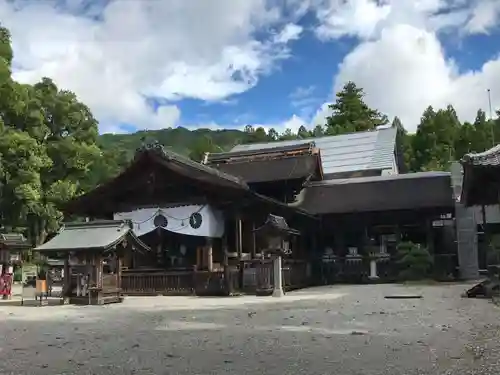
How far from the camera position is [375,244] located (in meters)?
24.7

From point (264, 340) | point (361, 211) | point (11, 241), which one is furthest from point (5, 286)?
point (264, 340)

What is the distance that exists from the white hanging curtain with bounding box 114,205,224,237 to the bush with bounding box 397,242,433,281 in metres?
7.45

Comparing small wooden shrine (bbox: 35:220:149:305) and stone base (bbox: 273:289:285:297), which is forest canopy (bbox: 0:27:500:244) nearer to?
small wooden shrine (bbox: 35:220:149:305)

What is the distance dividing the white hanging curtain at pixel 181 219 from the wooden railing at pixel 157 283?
151 centimetres

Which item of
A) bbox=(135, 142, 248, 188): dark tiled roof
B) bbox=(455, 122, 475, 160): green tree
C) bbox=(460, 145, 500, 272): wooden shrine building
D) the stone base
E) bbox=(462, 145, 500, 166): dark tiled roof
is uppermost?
bbox=(455, 122, 475, 160): green tree

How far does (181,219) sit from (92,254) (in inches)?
180

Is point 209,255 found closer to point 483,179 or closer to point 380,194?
point 380,194

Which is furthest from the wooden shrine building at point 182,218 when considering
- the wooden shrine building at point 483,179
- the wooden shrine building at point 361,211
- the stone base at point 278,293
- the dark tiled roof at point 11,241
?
the wooden shrine building at point 483,179

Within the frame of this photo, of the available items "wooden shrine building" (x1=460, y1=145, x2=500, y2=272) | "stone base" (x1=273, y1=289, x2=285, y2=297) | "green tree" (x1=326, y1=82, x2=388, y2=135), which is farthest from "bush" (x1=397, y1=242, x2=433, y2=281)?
"green tree" (x1=326, y1=82, x2=388, y2=135)

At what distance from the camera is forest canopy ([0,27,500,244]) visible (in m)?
30.5

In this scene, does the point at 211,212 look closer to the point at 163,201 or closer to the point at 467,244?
the point at 163,201

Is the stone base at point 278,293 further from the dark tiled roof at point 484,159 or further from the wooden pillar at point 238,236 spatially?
the dark tiled roof at point 484,159

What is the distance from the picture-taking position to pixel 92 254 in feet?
53.3

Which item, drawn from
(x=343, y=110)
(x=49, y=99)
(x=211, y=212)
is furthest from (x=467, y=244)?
(x=343, y=110)
